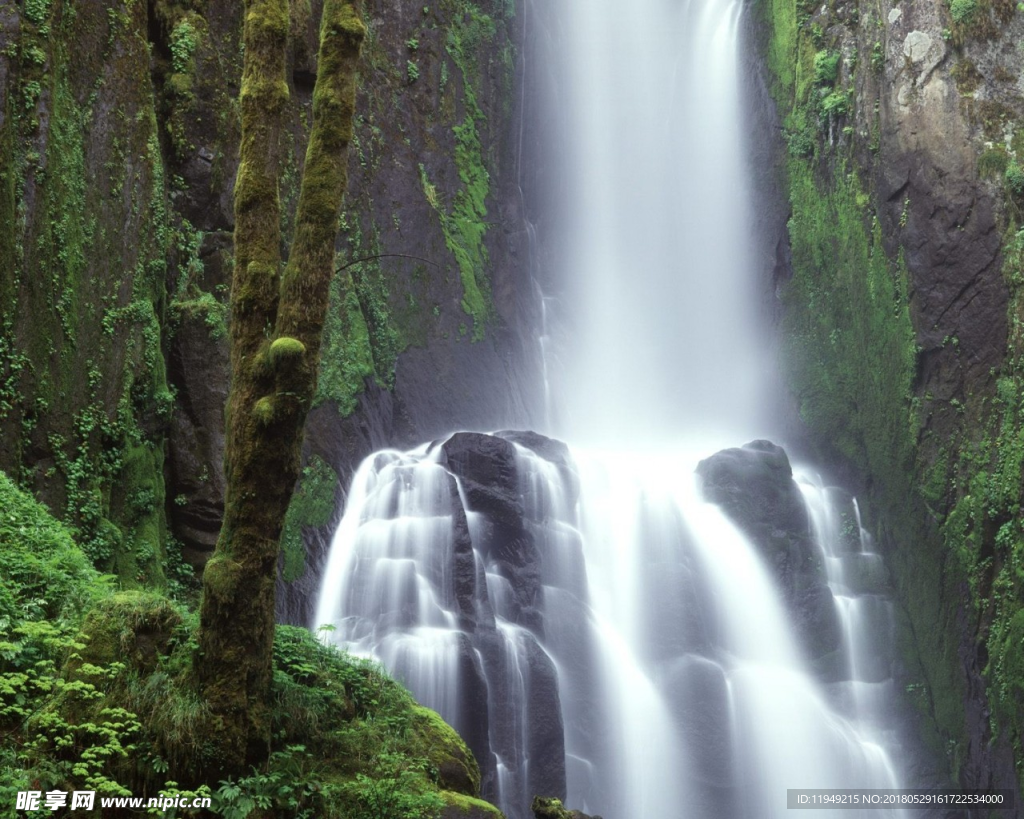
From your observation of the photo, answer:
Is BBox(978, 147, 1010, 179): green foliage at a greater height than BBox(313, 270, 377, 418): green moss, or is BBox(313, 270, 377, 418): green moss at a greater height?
BBox(978, 147, 1010, 179): green foliage

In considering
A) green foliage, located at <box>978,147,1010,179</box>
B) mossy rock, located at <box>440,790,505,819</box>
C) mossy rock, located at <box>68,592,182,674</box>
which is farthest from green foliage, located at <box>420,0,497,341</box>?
mossy rock, located at <box>68,592,182,674</box>

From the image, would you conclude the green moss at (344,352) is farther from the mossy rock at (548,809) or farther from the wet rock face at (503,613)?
the mossy rock at (548,809)

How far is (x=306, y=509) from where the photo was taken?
1408cm

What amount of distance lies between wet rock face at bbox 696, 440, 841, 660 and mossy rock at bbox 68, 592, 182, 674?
12859mm

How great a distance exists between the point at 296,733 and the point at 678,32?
25.7 meters

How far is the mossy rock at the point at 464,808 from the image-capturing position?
5766 millimetres

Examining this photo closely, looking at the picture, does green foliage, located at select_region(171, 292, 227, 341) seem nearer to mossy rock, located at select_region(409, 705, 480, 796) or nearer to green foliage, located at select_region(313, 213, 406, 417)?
green foliage, located at select_region(313, 213, 406, 417)

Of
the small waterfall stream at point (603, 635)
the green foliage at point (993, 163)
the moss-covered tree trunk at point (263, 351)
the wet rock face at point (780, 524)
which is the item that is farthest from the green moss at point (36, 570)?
the green foliage at point (993, 163)

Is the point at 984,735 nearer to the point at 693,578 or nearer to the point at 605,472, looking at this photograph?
the point at 693,578

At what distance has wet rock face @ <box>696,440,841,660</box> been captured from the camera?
53.1ft

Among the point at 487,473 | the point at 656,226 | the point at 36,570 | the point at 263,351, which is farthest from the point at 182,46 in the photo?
the point at 656,226

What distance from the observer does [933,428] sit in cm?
1597

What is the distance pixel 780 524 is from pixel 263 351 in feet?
44.0

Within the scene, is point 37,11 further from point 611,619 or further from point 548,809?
point 611,619
